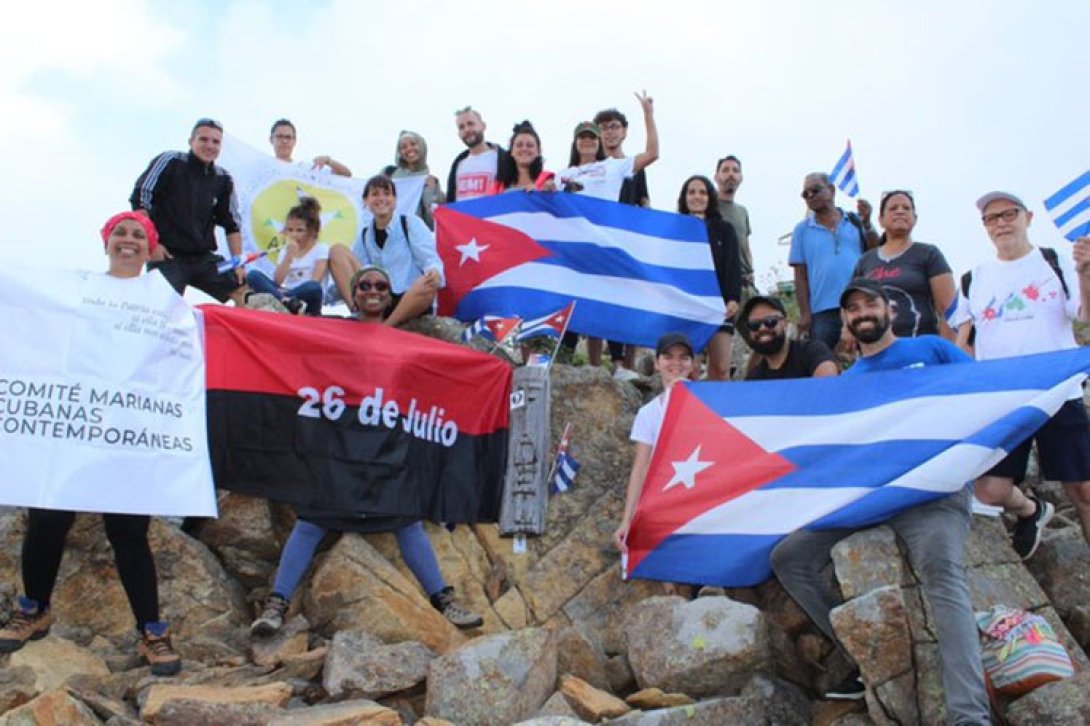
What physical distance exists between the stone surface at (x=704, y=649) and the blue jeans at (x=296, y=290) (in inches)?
184

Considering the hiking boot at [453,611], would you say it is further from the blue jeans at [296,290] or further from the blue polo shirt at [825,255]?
the blue polo shirt at [825,255]

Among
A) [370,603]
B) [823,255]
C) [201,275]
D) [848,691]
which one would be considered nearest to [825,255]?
[823,255]

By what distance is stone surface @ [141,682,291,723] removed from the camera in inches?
224

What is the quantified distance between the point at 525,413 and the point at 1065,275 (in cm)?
412

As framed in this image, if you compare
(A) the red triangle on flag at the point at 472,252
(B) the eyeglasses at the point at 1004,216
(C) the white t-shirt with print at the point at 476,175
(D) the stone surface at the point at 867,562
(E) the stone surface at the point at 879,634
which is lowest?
(E) the stone surface at the point at 879,634

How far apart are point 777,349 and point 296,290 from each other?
444 cm

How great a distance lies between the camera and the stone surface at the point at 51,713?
5496 mm

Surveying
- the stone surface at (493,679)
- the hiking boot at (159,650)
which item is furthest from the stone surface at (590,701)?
the hiking boot at (159,650)

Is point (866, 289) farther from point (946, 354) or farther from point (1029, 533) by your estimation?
point (1029, 533)

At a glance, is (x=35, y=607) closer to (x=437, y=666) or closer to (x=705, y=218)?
(x=437, y=666)

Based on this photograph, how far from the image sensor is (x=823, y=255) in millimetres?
9664

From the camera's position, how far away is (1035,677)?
→ 18.5ft

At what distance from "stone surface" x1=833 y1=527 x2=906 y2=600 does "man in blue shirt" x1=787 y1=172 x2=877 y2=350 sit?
3.52 meters

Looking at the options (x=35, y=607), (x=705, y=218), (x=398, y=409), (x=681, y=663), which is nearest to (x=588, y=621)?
(x=681, y=663)
